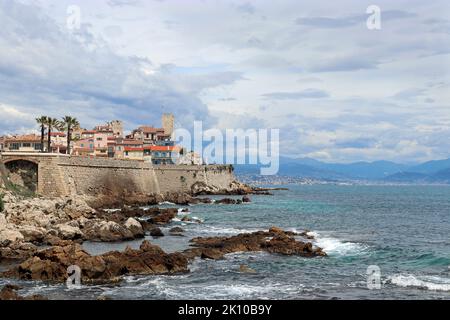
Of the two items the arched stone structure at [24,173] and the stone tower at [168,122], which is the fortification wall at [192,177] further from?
the arched stone structure at [24,173]

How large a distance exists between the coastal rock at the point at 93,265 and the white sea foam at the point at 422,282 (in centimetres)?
1096

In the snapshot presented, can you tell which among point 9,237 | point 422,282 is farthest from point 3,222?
point 422,282

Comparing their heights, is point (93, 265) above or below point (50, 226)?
below

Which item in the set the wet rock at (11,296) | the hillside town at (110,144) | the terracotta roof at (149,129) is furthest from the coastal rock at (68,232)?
the terracotta roof at (149,129)

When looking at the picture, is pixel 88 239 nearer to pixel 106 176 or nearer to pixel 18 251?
pixel 18 251

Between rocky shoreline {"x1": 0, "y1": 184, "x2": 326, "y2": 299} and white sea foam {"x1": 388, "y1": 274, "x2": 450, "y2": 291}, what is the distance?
7305 millimetres

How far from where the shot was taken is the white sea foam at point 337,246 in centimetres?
3468

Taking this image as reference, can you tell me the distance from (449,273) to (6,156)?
163 ft

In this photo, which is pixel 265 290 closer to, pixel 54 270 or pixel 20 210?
pixel 54 270

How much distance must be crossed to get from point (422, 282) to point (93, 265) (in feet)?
53.6

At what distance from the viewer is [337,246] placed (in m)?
37.3
